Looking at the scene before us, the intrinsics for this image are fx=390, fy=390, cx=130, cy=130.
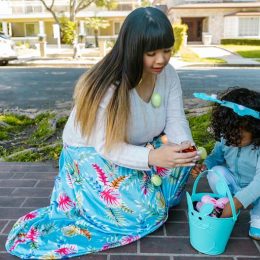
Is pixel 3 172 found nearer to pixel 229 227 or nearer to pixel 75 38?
pixel 229 227

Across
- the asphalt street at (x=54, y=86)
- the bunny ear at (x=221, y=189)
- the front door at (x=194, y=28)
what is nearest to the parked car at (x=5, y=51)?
the asphalt street at (x=54, y=86)

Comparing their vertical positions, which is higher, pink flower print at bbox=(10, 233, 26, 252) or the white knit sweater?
the white knit sweater

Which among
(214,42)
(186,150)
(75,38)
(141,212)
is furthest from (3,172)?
(214,42)

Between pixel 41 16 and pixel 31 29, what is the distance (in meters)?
2.77

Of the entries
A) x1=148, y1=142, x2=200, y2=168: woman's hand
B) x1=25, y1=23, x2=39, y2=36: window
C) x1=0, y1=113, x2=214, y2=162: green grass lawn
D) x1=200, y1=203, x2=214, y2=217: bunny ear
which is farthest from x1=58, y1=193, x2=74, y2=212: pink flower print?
x1=25, y1=23, x2=39, y2=36: window

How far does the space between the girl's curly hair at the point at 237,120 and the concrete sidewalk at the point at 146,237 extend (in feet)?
1.83

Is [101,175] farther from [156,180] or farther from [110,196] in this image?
[156,180]

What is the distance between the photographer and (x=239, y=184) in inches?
90.5

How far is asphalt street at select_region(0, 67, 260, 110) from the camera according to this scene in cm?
669

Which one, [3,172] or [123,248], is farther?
[3,172]

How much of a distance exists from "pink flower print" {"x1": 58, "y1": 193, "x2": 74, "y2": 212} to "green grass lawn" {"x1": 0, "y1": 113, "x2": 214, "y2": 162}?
1.36 meters

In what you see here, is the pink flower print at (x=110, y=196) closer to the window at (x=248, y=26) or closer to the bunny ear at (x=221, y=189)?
the bunny ear at (x=221, y=189)

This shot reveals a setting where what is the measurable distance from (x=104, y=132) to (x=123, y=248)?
0.65 metres

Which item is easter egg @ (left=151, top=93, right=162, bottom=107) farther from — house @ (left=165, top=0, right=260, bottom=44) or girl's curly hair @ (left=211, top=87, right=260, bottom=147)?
house @ (left=165, top=0, right=260, bottom=44)
